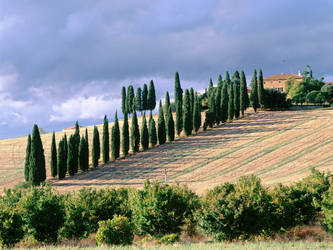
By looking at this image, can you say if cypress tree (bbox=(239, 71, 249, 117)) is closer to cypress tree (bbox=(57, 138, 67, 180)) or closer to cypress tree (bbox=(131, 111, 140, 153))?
cypress tree (bbox=(131, 111, 140, 153))

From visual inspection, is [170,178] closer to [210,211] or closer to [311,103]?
[210,211]

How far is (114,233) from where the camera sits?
19.4m

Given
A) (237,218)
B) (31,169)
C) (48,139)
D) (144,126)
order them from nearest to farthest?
1. (237,218)
2. (31,169)
3. (144,126)
4. (48,139)

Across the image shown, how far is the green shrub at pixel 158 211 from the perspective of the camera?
20906 millimetres

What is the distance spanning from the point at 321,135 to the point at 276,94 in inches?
1312

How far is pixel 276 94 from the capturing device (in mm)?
91000

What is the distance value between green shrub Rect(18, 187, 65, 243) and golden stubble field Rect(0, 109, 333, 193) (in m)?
18.8

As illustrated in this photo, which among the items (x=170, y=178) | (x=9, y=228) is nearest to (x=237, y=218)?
(x=9, y=228)

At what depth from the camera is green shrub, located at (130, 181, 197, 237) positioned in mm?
20906

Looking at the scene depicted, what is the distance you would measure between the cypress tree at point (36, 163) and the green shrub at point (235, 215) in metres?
41.0

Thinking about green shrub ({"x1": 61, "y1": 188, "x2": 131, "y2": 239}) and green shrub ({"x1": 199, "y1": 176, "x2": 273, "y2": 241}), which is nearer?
green shrub ({"x1": 199, "y1": 176, "x2": 273, "y2": 241})

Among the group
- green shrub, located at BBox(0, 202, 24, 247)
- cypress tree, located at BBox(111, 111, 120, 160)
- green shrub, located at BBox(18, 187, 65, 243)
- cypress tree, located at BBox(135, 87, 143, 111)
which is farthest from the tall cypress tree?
green shrub, located at BBox(0, 202, 24, 247)

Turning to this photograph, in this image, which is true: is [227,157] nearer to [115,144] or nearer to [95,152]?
[115,144]

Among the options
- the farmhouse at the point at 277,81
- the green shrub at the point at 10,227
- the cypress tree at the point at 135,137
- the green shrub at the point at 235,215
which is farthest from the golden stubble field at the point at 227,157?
the farmhouse at the point at 277,81
